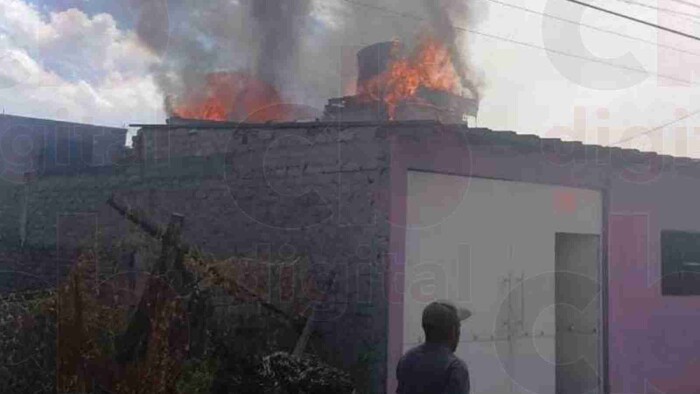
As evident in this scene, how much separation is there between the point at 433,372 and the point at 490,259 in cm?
457

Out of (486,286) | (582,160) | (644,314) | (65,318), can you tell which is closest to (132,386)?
(65,318)

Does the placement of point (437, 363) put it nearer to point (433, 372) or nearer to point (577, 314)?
point (433, 372)

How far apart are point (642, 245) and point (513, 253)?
246cm

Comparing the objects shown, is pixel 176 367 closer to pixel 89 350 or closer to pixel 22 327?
pixel 89 350

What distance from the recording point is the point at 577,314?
10.0 meters

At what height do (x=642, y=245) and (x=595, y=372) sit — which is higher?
(x=642, y=245)

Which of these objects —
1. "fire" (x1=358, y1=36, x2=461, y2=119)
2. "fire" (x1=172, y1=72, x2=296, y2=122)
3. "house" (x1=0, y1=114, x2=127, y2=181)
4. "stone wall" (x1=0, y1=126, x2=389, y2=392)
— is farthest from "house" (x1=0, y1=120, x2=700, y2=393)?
"house" (x1=0, y1=114, x2=127, y2=181)

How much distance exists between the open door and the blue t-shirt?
6.03 meters

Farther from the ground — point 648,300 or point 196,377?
point 648,300

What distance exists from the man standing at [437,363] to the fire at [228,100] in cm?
1320

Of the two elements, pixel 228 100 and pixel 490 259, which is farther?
pixel 228 100

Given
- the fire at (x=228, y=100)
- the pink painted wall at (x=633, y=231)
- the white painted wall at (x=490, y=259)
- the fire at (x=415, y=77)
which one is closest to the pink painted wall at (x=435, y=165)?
the pink painted wall at (x=633, y=231)

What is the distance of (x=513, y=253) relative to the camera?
8852mm

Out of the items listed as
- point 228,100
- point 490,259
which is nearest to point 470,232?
point 490,259
